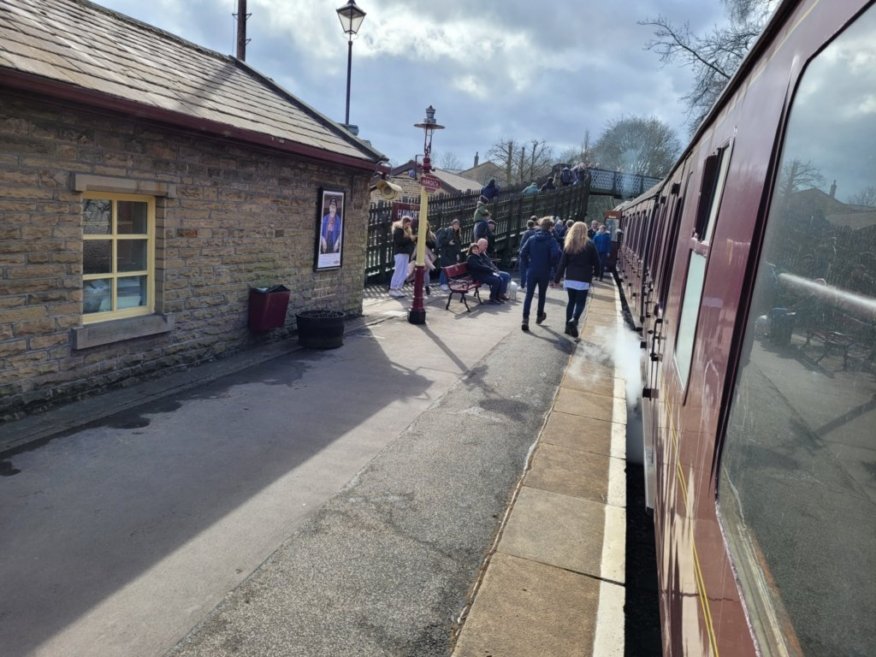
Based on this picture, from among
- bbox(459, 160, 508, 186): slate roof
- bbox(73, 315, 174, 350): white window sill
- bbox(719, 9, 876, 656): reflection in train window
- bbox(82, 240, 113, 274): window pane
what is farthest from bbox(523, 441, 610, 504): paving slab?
bbox(459, 160, 508, 186): slate roof

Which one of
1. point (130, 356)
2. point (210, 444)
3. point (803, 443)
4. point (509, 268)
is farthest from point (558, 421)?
point (509, 268)

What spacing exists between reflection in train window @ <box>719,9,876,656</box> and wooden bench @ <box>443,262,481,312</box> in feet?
34.8

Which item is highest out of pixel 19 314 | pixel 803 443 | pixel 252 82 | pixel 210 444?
pixel 252 82

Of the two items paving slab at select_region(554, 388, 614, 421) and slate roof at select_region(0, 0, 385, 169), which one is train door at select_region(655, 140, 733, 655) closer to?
paving slab at select_region(554, 388, 614, 421)

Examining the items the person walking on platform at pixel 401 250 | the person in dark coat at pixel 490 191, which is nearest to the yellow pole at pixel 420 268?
the person walking on platform at pixel 401 250

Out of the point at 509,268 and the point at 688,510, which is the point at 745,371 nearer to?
the point at 688,510

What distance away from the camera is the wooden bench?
12.1 metres

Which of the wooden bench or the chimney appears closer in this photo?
the chimney

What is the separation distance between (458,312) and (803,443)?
1087 cm

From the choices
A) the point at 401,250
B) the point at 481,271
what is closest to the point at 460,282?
the point at 481,271

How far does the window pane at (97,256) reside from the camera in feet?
18.9

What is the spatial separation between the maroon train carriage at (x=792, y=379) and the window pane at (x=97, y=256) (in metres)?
5.59

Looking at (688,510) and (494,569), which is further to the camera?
(494,569)

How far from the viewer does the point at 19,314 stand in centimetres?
507
